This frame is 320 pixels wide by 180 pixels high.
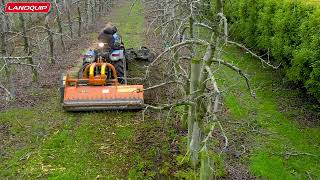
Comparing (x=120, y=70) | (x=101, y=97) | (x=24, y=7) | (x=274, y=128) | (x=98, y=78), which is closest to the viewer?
(x=274, y=128)

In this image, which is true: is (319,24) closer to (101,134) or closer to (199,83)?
(199,83)

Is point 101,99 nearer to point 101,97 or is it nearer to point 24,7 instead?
point 101,97

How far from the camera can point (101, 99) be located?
11008 mm

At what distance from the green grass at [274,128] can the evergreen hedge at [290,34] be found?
812 millimetres

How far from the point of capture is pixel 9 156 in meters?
8.95

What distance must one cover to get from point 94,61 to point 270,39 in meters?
6.17

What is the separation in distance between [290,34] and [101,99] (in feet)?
20.7

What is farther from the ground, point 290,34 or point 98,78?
point 290,34

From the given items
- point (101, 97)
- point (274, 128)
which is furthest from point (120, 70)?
point (274, 128)

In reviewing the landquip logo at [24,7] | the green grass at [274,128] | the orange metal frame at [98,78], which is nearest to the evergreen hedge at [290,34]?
the green grass at [274,128]

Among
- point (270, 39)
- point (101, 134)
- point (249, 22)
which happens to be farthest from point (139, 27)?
point (101, 134)

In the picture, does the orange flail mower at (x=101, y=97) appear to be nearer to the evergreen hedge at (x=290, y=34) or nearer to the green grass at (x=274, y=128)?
the green grass at (x=274, y=128)

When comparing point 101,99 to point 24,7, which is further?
point 24,7

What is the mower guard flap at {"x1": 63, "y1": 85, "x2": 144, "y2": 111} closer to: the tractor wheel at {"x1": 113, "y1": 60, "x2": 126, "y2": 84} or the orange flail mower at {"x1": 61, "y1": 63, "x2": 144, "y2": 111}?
the orange flail mower at {"x1": 61, "y1": 63, "x2": 144, "y2": 111}
